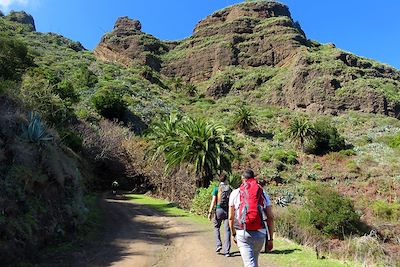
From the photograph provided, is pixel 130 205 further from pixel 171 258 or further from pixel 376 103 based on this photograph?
pixel 376 103

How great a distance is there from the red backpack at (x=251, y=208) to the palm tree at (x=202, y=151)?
51.6 feet

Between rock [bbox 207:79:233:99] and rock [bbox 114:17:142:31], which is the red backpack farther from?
rock [bbox 114:17:142:31]

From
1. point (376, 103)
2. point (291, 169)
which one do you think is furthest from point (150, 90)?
point (376, 103)

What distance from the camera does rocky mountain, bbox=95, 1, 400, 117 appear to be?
66.2m

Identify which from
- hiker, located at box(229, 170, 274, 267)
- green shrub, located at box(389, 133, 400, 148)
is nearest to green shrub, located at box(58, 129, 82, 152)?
hiker, located at box(229, 170, 274, 267)

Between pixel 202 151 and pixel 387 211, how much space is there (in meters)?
16.1

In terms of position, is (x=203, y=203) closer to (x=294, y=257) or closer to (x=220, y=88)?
(x=294, y=257)

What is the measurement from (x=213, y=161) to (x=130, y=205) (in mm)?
4908

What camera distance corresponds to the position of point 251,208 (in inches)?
234

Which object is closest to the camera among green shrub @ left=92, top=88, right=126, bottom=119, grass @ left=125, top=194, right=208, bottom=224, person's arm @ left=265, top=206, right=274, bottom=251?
person's arm @ left=265, top=206, right=274, bottom=251

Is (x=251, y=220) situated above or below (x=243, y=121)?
below

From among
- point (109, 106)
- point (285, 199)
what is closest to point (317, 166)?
point (285, 199)

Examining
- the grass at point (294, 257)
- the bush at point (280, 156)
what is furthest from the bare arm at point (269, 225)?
the bush at point (280, 156)

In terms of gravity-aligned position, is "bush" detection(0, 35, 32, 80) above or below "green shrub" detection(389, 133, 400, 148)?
above
